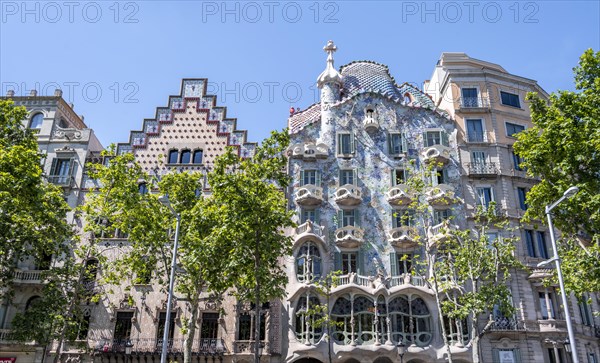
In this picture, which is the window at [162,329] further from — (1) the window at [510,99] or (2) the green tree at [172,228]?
(1) the window at [510,99]

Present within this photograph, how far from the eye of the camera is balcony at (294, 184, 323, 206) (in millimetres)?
34250

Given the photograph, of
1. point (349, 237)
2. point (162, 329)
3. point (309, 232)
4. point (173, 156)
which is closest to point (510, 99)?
point (349, 237)

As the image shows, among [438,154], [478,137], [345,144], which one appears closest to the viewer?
[438,154]

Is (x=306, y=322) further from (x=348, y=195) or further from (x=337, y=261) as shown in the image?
(x=348, y=195)

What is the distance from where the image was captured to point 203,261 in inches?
956

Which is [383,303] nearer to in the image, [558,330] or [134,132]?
[558,330]

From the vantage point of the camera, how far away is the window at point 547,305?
31.4 meters

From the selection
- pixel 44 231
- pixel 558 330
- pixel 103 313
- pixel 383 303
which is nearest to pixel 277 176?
pixel 383 303

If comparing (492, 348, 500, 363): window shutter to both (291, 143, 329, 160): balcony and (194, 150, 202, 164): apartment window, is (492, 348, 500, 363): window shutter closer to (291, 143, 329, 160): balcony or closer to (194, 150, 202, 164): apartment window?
(291, 143, 329, 160): balcony

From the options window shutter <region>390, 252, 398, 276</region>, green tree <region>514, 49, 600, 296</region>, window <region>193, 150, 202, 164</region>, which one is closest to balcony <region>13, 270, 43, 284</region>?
window <region>193, 150, 202, 164</region>

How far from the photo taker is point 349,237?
1289 inches

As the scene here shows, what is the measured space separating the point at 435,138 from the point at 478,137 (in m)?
3.17

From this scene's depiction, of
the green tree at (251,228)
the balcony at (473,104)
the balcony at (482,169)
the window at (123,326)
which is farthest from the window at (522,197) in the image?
the window at (123,326)

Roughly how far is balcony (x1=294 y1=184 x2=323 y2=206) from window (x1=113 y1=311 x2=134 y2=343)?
13287mm
